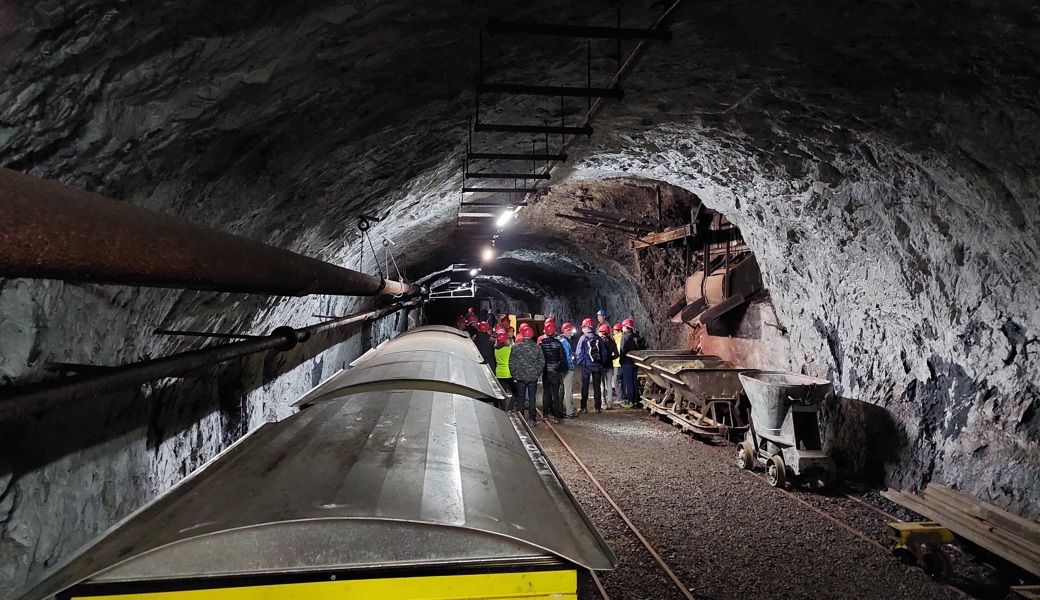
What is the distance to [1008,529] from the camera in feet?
16.1

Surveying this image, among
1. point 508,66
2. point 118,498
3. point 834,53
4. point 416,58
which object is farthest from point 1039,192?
point 118,498

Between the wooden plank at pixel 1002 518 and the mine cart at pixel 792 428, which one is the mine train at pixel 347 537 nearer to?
the wooden plank at pixel 1002 518

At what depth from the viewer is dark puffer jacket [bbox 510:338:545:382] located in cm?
1070

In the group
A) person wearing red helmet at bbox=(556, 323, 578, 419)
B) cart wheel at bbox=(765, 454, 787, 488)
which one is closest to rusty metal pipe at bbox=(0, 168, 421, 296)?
cart wheel at bbox=(765, 454, 787, 488)

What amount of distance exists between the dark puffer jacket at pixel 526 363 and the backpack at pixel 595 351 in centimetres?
187

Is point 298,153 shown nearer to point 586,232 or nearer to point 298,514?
point 298,514

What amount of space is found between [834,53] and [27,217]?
16.1ft

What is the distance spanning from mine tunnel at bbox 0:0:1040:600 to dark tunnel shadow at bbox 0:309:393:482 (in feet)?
0.11

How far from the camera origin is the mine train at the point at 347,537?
68.4 inches

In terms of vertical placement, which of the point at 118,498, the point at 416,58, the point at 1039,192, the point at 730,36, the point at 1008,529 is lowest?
the point at 1008,529

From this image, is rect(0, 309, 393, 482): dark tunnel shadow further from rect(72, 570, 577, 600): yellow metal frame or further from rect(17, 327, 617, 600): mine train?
rect(72, 570, 577, 600): yellow metal frame

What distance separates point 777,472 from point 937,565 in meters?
2.33

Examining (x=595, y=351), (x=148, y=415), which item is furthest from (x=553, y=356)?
(x=148, y=415)

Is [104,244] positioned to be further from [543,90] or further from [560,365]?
[560,365]
